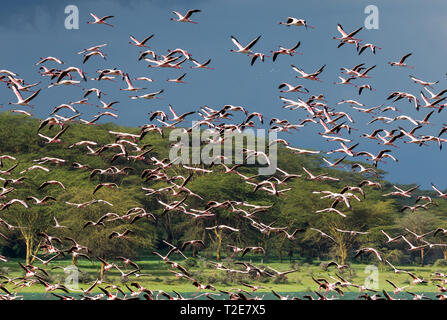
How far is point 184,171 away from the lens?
104 metres

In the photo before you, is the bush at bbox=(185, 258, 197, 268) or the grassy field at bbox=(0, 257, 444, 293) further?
the bush at bbox=(185, 258, 197, 268)

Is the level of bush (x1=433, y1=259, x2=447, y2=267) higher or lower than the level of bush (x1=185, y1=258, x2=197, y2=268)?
lower

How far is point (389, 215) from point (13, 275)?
47.5 m

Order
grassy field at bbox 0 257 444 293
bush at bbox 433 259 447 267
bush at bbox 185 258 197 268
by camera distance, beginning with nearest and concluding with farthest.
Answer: grassy field at bbox 0 257 444 293
bush at bbox 185 258 197 268
bush at bbox 433 259 447 267

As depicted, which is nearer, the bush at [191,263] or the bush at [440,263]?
the bush at [191,263]

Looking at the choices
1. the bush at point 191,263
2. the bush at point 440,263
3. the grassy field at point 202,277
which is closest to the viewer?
the grassy field at point 202,277

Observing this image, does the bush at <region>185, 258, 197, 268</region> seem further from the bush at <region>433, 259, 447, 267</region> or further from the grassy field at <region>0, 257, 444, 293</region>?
the bush at <region>433, 259, 447, 267</region>

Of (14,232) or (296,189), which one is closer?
(14,232)

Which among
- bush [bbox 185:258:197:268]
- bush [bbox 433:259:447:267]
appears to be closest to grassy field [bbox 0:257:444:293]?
bush [bbox 185:258:197:268]

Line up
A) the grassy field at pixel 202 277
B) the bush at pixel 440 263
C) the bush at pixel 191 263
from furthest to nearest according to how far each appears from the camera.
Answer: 1. the bush at pixel 440 263
2. the bush at pixel 191 263
3. the grassy field at pixel 202 277

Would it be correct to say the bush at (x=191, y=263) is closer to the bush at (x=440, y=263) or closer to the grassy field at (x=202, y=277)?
the grassy field at (x=202, y=277)

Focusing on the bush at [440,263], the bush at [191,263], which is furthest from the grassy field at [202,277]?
the bush at [440,263]
